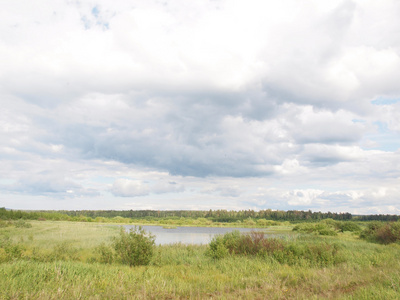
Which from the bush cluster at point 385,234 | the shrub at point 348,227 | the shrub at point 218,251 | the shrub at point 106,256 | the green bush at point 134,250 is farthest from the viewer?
the shrub at point 348,227

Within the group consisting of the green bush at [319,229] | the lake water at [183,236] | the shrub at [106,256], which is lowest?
the lake water at [183,236]

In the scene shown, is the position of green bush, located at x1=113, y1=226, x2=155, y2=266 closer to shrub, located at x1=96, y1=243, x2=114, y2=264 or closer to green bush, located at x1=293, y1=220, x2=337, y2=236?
shrub, located at x1=96, y1=243, x2=114, y2=264

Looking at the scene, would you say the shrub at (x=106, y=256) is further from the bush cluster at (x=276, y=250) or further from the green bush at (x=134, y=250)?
the bush cluster at (x=276, y=250)

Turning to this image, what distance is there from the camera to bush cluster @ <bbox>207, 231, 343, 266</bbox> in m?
16.2

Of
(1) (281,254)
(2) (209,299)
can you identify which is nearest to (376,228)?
(1) (281,254)

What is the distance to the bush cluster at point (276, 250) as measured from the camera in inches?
639

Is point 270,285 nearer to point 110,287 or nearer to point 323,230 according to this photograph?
point 110,287

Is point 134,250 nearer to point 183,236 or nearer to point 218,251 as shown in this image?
point 218,251

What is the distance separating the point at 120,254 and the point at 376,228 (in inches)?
1459

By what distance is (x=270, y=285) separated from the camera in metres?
9.66

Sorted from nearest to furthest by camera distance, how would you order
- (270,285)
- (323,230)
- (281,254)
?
(270,285)
(281,254)
(323,230)

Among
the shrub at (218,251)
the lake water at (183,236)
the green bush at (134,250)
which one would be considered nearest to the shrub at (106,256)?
the green bush at (134,250)

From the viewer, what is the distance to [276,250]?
17.2m

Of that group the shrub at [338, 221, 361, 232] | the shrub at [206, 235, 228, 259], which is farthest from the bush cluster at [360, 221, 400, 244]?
the shrub at [206, 235, 228, 259]
